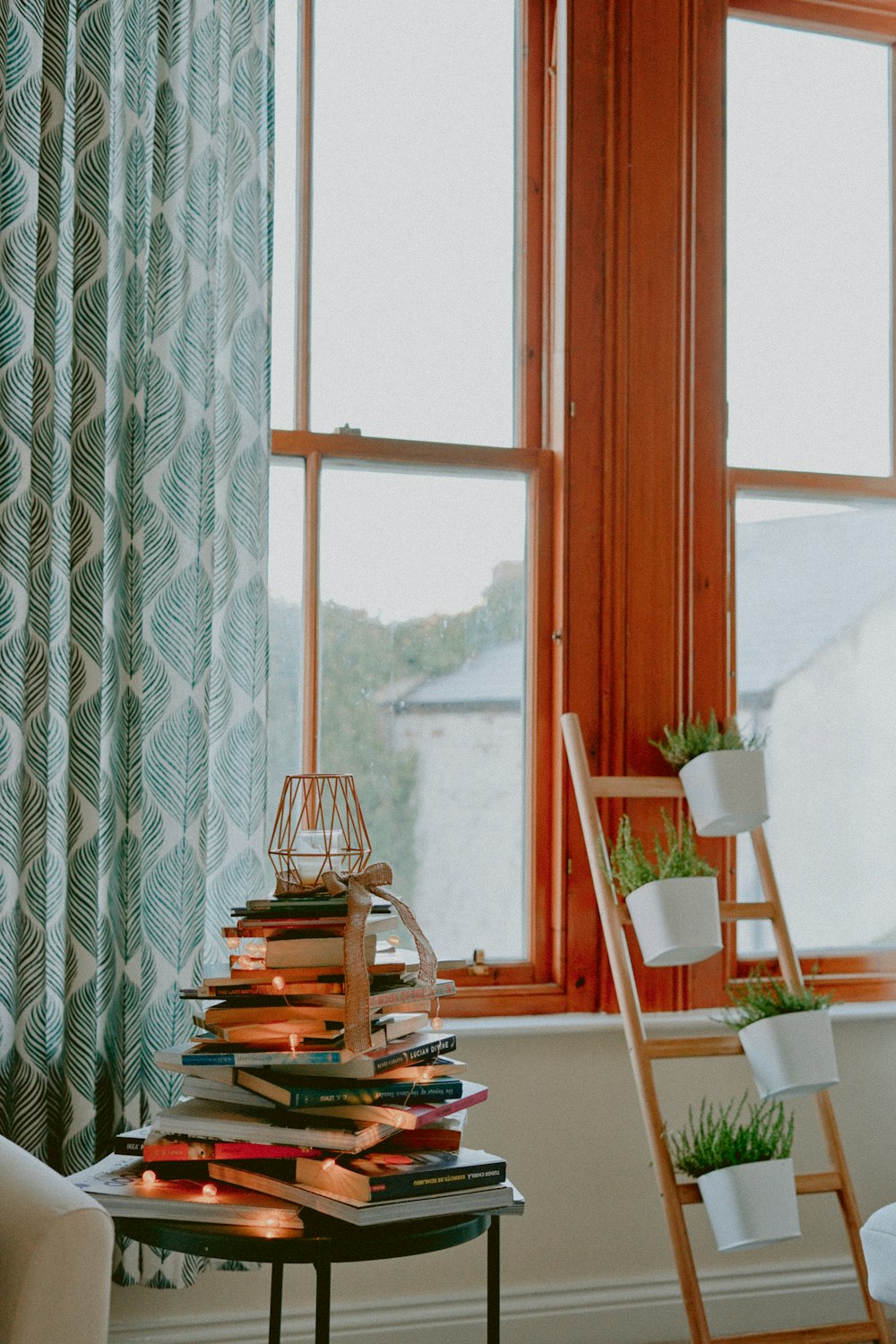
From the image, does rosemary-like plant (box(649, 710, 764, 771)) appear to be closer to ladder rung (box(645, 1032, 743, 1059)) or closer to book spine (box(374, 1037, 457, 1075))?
ladder rung (box(645, 1032, 743, 1059))

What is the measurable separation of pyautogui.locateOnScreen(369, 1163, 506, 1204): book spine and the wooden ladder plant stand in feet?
2.51

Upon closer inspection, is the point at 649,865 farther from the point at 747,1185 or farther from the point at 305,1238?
the point at 305,1238

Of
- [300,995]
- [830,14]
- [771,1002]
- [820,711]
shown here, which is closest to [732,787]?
[771,1002]

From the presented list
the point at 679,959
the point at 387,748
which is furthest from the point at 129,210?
the point at 679,959

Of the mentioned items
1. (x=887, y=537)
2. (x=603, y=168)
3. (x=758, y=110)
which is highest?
(x=758, y=110)

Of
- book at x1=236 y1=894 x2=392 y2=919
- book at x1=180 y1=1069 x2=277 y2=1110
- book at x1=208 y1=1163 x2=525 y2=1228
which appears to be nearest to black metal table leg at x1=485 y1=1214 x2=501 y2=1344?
book at x1=208 y1=1163 x2=525 y2=1228

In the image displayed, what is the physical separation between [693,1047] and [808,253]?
1700 millimetres

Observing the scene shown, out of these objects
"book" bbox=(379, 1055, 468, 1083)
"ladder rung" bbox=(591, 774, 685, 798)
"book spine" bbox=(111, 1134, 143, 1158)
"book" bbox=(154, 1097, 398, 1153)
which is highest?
"ladder rung" bbox=(591, 774, 685, 798)

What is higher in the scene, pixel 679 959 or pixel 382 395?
pixel 382 395

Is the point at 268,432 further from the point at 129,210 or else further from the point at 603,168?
the point at 603,168

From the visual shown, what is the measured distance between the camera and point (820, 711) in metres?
2.67

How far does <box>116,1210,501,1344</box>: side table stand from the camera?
138cm

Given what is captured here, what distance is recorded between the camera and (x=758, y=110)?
108 inches

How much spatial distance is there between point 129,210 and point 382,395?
591mm
